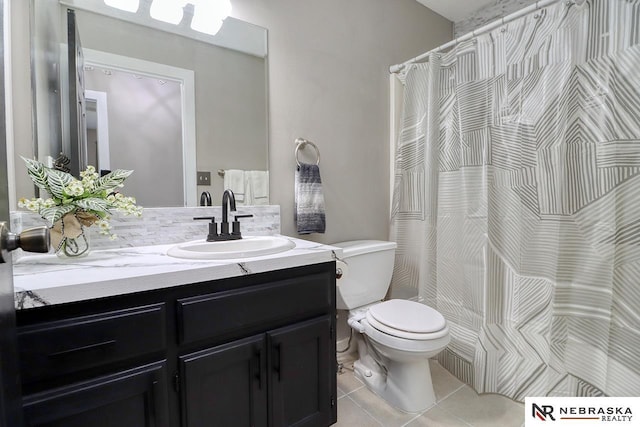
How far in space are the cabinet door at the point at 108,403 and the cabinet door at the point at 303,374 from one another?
0.37 meters

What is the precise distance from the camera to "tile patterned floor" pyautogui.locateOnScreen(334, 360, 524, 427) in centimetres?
144

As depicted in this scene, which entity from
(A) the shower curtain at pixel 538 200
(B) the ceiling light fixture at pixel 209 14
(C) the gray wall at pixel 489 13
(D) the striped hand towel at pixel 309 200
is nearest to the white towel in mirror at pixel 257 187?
(D) the striped hand towel at pixel 309 200

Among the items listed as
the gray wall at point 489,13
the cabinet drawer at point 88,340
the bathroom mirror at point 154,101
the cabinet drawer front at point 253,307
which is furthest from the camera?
the gray wall at point 489,13

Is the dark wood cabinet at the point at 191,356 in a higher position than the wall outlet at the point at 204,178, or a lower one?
lower

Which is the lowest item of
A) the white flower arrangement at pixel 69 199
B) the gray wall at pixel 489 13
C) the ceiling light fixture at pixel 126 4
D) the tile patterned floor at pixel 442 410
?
the tile patterned floor at pixel 442 410

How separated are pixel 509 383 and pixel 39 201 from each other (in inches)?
85.2

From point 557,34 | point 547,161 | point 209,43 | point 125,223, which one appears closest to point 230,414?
point 125,223

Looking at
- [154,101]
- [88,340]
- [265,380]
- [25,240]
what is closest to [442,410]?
[265,380]

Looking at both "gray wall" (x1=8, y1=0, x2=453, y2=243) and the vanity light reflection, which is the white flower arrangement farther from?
the vanity light reflection

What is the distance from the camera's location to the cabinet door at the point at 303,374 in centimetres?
111

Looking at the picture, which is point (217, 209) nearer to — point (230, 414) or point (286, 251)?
point (286, 251)

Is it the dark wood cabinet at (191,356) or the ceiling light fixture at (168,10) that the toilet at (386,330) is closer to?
the dark wood cabinet at (191,356)

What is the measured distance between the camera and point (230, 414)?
1.04 m

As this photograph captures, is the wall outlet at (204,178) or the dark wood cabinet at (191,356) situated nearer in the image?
the dark wood cabinet at (191,356)
